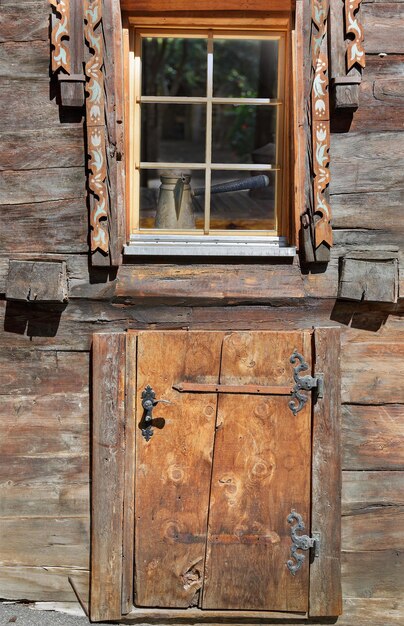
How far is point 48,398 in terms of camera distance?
3.96 m

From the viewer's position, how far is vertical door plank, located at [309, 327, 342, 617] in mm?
3838

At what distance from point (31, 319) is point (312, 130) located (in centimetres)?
176

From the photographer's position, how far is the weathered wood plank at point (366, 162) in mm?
3717

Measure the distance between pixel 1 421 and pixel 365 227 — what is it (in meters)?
2.20

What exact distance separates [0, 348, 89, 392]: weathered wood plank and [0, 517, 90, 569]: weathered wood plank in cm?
70

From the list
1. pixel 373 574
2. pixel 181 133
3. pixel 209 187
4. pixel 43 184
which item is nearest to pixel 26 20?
pixel 43 184

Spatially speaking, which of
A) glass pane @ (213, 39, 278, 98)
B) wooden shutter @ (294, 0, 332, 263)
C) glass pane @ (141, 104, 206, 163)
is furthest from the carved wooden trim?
glass pane @ (213, 39, 278, 98)

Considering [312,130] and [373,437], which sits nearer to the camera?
[312,130]

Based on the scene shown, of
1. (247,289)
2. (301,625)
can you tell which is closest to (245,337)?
(247,289)

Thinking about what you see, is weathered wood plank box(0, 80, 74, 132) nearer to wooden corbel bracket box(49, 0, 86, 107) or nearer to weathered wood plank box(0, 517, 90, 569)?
wooden corbel bracket box(49, 0, 86, 107)

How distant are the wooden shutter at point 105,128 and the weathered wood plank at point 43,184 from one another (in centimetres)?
11

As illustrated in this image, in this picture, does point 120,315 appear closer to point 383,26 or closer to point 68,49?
point 68,49

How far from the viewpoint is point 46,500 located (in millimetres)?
4031

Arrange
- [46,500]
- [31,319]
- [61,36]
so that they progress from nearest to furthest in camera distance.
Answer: [61,36]
[31,319]
[46,500]
